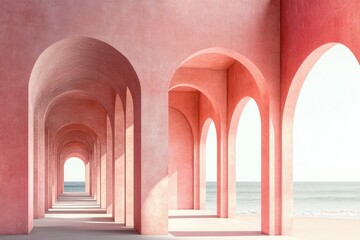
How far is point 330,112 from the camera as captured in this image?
48406 millimetres

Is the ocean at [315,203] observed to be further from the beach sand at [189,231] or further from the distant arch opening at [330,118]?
the beach sand at [189,231]

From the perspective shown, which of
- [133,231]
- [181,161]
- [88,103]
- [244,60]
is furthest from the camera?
[181,161]

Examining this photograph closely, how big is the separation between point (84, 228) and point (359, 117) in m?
42.1

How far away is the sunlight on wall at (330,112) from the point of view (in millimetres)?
42219

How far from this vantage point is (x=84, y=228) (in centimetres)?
1471

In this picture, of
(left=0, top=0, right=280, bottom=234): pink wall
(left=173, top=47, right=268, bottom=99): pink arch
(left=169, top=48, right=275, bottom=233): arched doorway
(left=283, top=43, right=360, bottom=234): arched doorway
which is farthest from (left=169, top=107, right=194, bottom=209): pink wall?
(left=173, top=47, right=268, bottom=99): pink arch

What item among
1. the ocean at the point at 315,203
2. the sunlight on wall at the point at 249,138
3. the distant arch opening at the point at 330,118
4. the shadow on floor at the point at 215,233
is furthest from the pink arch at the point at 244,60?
the sunlight on wall at the point at 249,138

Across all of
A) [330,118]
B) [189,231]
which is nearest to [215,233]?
[189,231]

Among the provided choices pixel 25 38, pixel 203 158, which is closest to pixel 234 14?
pixel 25 38

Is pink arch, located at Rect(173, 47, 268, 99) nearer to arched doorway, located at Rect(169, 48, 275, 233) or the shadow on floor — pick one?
arched doorway, located at Rect(169, 48, 275, 233)

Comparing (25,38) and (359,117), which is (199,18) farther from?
(359,117)

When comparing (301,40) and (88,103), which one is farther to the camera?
(88,103)

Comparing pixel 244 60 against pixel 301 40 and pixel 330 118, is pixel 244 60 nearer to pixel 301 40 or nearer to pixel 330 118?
pixel 301 40

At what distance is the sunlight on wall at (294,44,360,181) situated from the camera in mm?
42219
